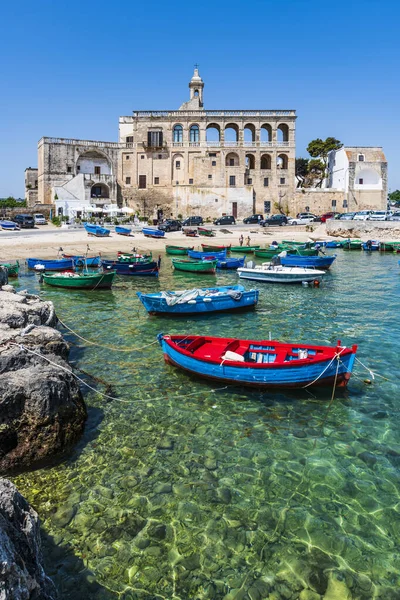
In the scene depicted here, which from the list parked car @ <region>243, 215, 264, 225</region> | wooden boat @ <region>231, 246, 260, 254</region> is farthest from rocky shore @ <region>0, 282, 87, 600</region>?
parked car @ <region>243, 215, 264, 225</region>

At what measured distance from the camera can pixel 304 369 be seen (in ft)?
37.1

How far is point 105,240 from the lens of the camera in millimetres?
47375

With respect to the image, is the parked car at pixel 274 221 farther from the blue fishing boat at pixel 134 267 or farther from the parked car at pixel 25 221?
the blue fishing boat at pixel 134 267

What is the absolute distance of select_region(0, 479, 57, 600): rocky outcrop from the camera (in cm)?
376

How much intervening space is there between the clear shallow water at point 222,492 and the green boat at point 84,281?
41.3 feet

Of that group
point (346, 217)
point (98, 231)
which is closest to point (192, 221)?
point (98, 231)

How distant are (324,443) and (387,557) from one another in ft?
9.55

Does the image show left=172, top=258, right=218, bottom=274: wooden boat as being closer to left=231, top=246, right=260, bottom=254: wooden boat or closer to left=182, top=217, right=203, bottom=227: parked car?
left=231, top=246, right=260, bottom=254: wooden boat

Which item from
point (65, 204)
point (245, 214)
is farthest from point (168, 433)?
point (245, 214)

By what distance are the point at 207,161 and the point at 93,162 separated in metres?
17.1

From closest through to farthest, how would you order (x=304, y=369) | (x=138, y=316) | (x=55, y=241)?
(x=304, y=369), (x=138, y=316), (x=55, y=241)

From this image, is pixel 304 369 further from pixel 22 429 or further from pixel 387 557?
pixel 22 429

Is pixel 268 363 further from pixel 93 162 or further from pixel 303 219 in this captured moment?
pixel 93 162

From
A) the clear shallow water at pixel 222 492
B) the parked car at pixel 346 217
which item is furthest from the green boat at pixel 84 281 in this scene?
the parked car at pixel 346 217
